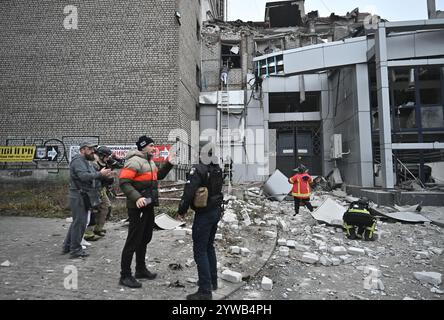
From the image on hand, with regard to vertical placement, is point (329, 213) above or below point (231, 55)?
below

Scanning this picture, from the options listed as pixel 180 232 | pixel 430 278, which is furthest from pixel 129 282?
pixel 430 278

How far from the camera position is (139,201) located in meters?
3.22

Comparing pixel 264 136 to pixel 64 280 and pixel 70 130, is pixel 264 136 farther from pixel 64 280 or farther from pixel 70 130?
pixel 64 280

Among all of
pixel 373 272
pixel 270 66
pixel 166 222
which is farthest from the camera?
pixel 270 66

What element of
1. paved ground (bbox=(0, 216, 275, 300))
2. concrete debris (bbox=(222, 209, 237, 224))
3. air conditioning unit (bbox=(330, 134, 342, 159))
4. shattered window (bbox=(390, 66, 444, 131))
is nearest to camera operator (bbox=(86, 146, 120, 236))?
paved ground (bbox=(0, 216, 275, 300))

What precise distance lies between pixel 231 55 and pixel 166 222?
13.0 m

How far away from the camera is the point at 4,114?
11719 millimetres

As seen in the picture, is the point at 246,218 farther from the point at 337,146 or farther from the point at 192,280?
the point at 337,146

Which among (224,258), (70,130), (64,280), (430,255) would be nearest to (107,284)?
(64,280)

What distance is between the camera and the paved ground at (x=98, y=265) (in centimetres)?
318

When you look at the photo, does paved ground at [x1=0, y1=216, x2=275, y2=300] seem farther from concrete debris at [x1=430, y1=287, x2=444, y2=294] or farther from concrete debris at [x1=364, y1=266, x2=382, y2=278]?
concrete debris at [x1=430, y1=287, x2=444, y2=294]

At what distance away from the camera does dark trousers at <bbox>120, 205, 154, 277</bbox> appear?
3328 mm

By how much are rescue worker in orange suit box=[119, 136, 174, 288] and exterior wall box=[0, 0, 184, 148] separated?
7612 millimetres

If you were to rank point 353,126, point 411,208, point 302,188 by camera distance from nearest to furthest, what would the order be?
point 302,188, point 411,208, point 353,126
